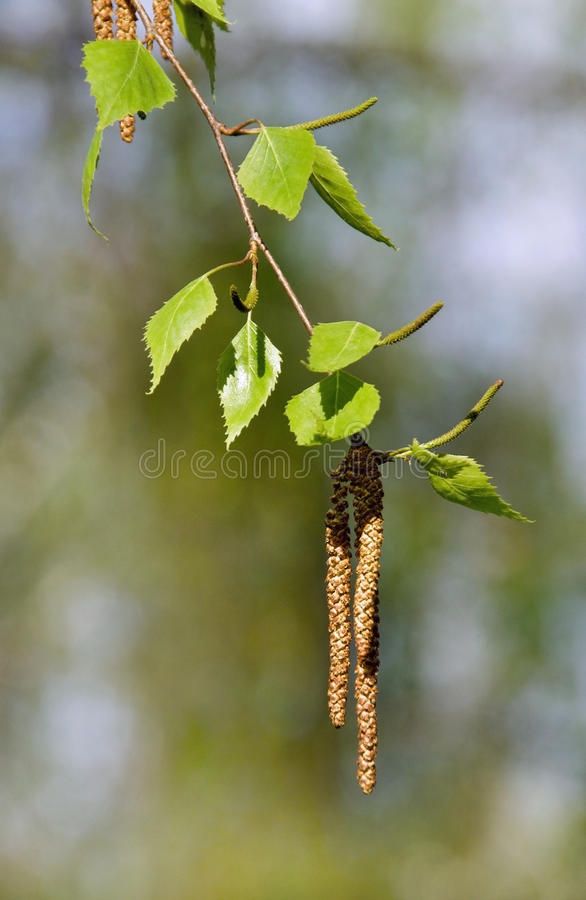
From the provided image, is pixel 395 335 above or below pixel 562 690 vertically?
above

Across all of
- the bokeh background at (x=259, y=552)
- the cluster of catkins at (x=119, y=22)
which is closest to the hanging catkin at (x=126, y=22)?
the cluster of catkins at (x=119, y=22)

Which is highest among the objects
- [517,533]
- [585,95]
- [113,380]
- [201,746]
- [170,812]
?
[585,95]

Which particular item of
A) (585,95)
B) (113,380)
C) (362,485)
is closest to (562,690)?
(113,380)

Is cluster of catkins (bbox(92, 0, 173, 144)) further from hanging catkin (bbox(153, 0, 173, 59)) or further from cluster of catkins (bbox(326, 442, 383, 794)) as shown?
cluster of catkins (bbox(326, 442, 383, 794))

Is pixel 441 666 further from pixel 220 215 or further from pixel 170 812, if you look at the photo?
pixel 220 215

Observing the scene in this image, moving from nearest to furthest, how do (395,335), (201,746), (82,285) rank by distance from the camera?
(395,335) < (201,746) < (82,285)

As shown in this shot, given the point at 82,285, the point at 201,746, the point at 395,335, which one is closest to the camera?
the point at 395,335

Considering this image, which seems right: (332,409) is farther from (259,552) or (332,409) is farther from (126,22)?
(259,552)

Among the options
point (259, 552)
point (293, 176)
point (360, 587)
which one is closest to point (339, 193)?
point (293, 176)
